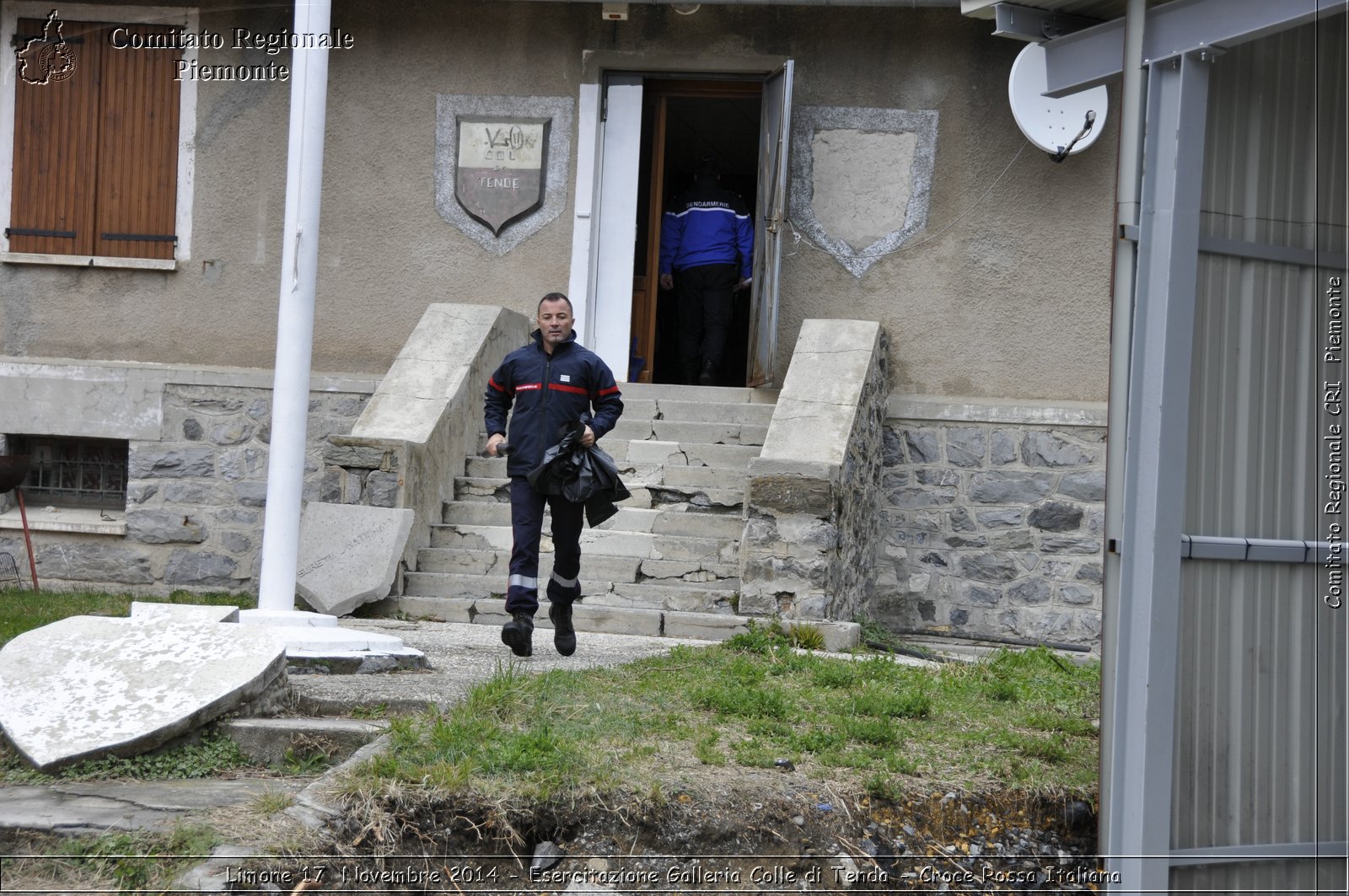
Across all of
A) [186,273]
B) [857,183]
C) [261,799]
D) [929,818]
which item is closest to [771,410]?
[857,183]

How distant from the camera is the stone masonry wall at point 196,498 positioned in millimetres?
10359

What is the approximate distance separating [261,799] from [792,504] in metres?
4.06

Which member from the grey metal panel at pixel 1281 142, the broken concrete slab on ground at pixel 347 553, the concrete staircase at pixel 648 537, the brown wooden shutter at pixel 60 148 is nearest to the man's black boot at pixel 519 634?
the concrete staircase at pixel 648 537

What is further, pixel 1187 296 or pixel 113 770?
pixel 113 770

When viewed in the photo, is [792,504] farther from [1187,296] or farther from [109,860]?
[109,860]

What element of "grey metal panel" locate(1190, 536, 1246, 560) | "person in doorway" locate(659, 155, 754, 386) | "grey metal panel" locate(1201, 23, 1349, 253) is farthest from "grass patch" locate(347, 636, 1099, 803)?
"person in doorway" locate(659, 155, 754, 386)

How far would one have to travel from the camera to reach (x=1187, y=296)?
13.4 feet

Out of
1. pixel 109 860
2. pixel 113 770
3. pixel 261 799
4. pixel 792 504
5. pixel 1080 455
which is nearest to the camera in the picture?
pixel 109 860

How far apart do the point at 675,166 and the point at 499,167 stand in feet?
16.2

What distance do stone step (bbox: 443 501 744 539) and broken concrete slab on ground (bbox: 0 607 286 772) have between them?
3728mm

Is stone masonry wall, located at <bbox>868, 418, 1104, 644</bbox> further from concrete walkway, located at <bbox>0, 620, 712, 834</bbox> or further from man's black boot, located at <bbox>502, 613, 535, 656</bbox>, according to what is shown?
man's black boot, located at <bbox>502, 613, 535, 656</bbox>

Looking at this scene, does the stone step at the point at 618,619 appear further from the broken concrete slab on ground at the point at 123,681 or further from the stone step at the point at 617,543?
the broken concrete slab on ground at the point at 123,681

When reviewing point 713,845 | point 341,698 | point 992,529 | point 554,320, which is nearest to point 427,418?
point 554,320

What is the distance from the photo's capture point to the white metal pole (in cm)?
619
